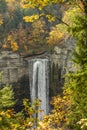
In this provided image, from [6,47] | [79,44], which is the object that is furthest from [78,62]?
[6,47]

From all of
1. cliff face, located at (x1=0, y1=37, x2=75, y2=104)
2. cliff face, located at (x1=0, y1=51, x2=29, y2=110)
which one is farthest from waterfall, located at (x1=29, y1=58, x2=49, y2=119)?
cliff face, located at (x1=0, y1=51, x2=29, y2=110)

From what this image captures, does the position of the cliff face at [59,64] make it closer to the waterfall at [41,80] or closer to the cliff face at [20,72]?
the cliff face at [20,72]

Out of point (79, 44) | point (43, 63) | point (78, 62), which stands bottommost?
point (43, 63)

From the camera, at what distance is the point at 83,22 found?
30.6ft

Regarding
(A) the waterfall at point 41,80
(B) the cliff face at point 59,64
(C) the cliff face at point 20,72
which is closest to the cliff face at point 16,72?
(C) the cliff face at point 20,72

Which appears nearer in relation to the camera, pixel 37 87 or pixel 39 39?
pixel 37 87

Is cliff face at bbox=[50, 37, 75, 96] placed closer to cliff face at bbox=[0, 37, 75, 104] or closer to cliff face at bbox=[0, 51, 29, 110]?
cliff face at bbox=[0, 37, 75, 104]

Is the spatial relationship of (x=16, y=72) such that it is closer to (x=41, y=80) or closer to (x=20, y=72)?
(x=20, y=72)

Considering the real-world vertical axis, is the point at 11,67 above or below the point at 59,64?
below

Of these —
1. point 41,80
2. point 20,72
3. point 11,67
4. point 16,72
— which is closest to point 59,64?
point 41,80

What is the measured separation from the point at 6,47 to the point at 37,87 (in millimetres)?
11022

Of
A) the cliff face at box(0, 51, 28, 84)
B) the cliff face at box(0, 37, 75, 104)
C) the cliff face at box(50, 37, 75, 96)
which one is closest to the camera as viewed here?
the cliff face at box(50, 37, 75, 96)

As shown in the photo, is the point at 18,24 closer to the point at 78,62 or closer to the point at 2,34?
the point at 2,34

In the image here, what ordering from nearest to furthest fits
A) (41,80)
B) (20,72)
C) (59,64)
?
1. (59,64)
2. (41,80)
3. (20,72)
